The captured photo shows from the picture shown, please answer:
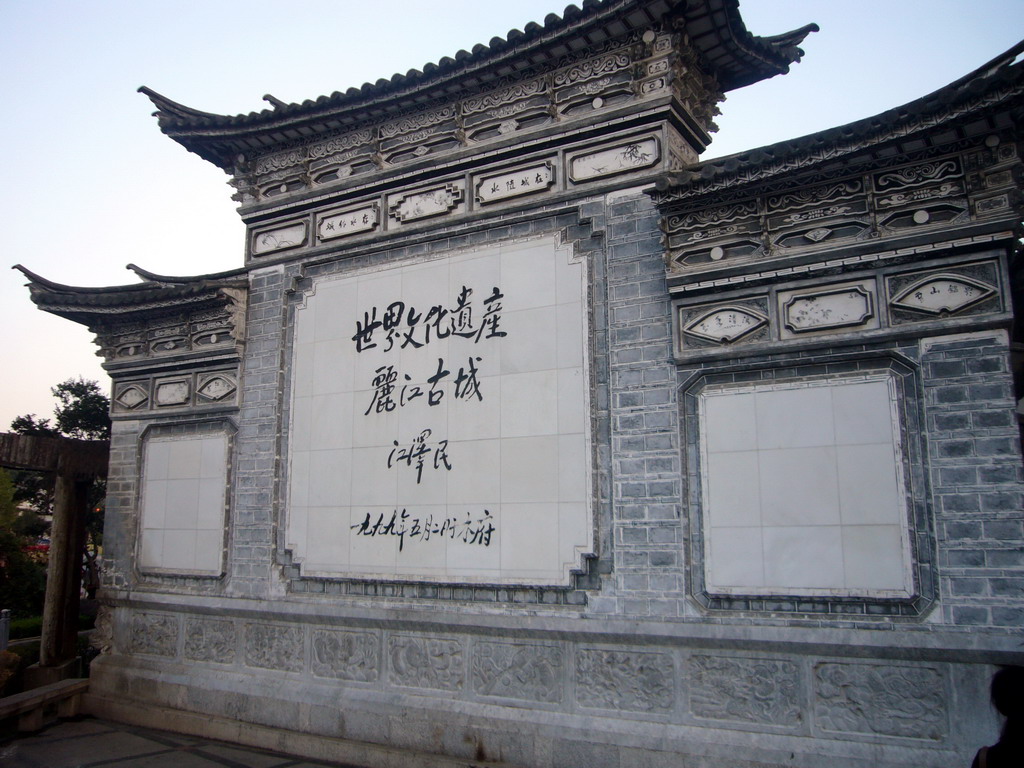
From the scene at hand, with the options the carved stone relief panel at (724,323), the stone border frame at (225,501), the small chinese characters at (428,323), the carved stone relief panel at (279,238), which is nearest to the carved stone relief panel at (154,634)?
the stone border frame at (225,501)

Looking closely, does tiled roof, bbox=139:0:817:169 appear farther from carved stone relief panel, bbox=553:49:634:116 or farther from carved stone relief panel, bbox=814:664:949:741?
carved stone relief panel, bbox=814:664:949:741

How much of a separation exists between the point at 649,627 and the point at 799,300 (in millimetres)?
2657

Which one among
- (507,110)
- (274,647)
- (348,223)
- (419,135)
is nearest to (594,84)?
(507,110)

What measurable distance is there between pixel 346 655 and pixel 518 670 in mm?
1864

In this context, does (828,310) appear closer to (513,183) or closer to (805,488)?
(805,488)

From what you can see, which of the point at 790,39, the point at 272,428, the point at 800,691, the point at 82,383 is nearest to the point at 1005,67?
the point at 790,39

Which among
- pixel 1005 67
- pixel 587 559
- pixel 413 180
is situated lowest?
pixel 587 559

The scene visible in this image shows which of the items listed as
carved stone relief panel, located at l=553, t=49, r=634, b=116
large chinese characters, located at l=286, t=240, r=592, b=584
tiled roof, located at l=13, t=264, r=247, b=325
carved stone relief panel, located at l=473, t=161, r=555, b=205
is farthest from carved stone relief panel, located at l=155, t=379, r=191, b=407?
carved stone relief panel, located at l=553, t=49, r=634, b=116

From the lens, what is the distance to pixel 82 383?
2147 centimetres

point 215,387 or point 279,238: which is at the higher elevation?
point 279,238

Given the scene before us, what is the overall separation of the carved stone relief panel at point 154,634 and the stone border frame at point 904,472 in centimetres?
585

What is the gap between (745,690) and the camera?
17.5 feet

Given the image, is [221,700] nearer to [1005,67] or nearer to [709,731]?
[709,731]

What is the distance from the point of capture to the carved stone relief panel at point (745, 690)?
5188 millimetres
